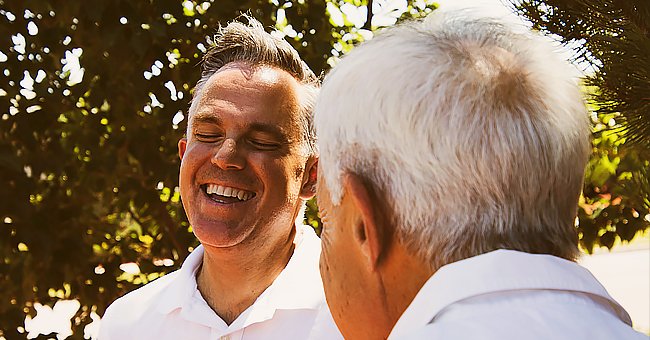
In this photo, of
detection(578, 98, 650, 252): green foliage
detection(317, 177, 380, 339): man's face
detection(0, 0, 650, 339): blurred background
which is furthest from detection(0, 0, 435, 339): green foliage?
detection(317, 177, 380, 339): man's face

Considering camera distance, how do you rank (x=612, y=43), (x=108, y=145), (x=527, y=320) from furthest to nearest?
(x=108, y=145) < (x=612, y=43) < (x=527, y=320)

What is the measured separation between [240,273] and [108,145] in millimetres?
1780

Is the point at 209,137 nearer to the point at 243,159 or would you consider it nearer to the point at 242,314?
the point at 243,159

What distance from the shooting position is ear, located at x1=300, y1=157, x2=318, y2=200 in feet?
7.03

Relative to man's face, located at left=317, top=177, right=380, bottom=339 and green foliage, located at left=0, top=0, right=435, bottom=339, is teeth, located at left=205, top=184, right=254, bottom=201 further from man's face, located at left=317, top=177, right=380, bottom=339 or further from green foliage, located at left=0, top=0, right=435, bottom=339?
green foliage, located at left=0, top=0, right=435, bottom=339

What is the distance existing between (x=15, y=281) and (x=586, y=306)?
2.84m

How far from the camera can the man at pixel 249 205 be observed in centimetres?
202

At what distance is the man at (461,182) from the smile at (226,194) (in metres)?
0.81

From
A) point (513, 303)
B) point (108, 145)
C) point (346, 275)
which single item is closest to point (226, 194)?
point (346, 275)

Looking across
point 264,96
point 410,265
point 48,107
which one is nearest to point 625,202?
point 264,96

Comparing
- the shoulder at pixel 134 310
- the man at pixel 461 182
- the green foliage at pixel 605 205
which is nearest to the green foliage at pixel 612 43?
the man at pixel 461 182

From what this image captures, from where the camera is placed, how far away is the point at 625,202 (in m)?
3.59

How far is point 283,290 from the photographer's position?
207 cm

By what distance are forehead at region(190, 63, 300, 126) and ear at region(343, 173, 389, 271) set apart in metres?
0.86
